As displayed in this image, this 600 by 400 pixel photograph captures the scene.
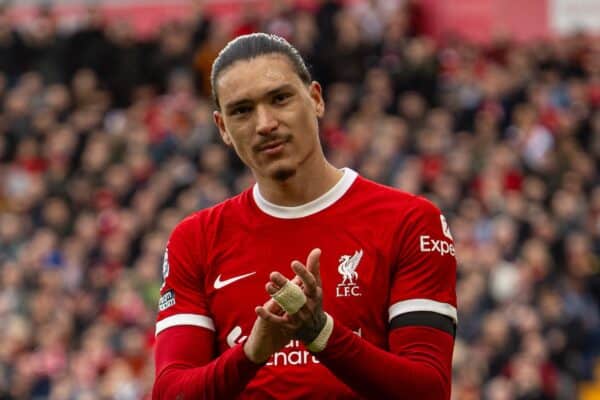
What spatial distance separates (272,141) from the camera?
5.32 meters

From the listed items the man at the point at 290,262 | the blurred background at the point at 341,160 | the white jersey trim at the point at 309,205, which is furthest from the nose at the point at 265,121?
the blurred background at the point at 341,160

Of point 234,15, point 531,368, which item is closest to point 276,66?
point 531,368

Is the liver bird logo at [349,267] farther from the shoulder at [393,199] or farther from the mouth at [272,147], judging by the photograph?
the mouth at [272,147]

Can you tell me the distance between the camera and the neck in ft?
18.0

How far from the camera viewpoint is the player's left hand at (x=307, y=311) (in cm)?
482

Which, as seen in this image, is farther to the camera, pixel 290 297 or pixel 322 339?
pixel 322 339

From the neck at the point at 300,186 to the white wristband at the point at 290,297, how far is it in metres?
0.71

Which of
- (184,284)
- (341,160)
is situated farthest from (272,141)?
(341,160)

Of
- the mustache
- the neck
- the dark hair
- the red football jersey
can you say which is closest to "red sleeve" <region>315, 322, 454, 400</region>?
the red football jersey

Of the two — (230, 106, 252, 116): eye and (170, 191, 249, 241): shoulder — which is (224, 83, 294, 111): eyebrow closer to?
(230, 106, 252, 116): eye

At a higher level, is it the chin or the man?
the chin

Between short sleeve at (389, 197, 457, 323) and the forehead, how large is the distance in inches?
22.4

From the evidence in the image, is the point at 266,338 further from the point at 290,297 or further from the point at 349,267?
the point at 349,267

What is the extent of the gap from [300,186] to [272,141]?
0.83ft
